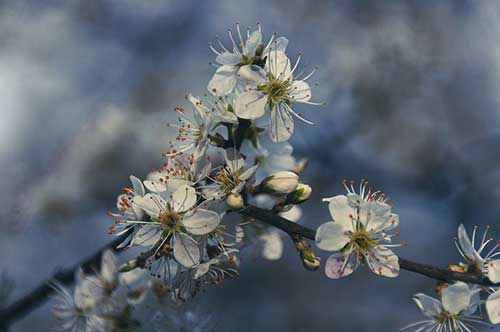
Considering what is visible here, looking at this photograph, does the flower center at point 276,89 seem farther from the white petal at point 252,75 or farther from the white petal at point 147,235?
the white petal at point 147,235

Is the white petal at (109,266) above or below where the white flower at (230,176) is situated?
below

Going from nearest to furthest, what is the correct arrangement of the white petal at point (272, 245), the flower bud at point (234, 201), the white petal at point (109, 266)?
the flower bud at point (234, 201) → the white petal at point (109, 266) → the white petal at point (272, 245)

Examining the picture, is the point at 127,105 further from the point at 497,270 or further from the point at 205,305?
the point at 497,270

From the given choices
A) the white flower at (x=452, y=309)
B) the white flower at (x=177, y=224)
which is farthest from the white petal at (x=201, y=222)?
the white flower at (x=452, y=309)

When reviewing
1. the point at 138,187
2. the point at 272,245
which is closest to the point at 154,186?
the point at 138,187

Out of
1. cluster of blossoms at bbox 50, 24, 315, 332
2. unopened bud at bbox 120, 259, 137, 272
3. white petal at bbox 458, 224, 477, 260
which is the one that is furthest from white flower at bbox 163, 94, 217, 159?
white petal at bbox 458, 224, 477, 260

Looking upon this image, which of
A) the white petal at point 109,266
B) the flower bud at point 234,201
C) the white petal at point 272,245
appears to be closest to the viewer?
the flower bud at point 234,201

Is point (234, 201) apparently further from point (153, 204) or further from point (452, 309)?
point (452, 309)
